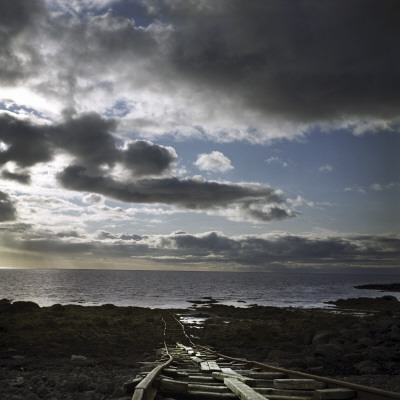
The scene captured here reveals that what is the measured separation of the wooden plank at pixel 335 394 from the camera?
4654 millimetres

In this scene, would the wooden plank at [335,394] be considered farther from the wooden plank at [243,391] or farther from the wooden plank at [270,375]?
the wooden plank at [270,375]

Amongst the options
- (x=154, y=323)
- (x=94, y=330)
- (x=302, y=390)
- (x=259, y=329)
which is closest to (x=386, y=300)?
(x=259, y=329)

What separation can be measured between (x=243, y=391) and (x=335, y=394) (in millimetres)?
1396

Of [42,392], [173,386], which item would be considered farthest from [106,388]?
[173,386]

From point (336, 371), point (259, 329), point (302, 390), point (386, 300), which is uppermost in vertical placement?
point (302, 390)

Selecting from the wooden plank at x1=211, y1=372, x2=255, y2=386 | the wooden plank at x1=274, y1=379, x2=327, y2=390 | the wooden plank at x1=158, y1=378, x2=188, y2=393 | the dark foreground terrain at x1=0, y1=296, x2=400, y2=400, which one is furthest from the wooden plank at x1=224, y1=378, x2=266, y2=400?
the dark foreground terrain at x1=0, y1=296, x2=400, y2=400

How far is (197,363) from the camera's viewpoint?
956 cm

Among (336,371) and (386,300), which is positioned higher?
(336,371)

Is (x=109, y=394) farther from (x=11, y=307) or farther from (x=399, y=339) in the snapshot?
(x=11, y=307)

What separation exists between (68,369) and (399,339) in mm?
13635

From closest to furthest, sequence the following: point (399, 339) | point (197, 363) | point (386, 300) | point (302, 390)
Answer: point (302, 390) < point (197, 363) < point (399, 339) < point (386, 300)

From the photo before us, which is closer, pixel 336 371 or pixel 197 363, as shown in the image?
pixel 197 363

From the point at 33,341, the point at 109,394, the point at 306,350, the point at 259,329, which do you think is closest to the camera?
the point at 109,394

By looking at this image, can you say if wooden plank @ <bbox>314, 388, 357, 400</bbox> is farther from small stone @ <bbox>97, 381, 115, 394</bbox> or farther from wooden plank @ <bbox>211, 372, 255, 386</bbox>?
small stone @ <bbox>97, 381, 115, 394</bbox>
